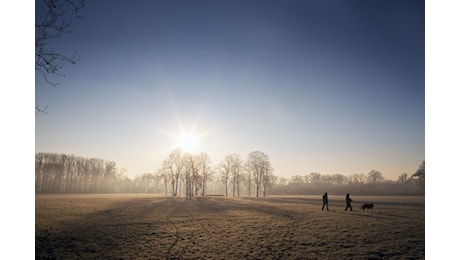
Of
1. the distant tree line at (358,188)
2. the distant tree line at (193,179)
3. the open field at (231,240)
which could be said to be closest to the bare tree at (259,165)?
the distant tree line at (193,179)

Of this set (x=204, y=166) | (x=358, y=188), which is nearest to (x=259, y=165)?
(x=204, y=166)

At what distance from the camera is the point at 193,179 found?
69.2 metres

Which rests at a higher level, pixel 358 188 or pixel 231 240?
pixel 231 240


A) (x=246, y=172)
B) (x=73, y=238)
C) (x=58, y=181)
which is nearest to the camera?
(x=73, y=238)

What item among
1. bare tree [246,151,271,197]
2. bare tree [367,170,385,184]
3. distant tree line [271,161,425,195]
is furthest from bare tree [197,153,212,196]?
bare tree [367,170,385,184]

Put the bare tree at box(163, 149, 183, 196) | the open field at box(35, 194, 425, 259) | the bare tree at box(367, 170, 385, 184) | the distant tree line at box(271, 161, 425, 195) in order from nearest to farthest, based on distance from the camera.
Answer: the open field at box(35, 194, 425, 259)
the bare tree at box(163, 149, 183, 196)
the distant tree line at box(271, 161, 425, 195)
the bare tree at box(367, 170, 385, 184)

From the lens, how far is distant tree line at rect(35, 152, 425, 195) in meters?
73.2

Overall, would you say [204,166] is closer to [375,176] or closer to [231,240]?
[231,240]

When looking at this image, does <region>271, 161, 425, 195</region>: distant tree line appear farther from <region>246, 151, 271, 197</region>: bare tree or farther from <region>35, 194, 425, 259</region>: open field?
<region>35, 194, 425, 259</region>: open field

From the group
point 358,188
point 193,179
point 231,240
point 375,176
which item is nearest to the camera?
point 231,240
